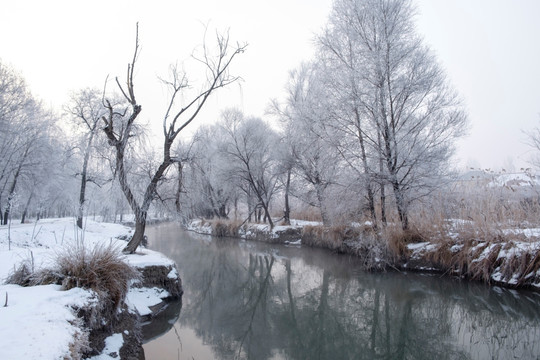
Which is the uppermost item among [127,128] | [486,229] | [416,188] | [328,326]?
[127,128]

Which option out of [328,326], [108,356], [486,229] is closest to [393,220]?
[486,229]

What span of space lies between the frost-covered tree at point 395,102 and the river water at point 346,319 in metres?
3.50

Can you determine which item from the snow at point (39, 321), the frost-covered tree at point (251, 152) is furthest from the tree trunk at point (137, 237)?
the frost-covered tree at point (251, 152)

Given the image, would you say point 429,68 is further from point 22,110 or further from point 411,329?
point 22,110

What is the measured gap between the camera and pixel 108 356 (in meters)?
4.38

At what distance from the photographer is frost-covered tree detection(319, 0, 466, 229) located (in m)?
11.4

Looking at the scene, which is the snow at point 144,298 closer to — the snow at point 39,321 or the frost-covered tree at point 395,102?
the snow at point 39,321

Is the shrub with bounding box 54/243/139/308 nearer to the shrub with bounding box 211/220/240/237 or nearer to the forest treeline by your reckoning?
the forest treeline

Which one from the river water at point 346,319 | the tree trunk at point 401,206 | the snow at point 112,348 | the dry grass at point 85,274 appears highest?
the tree trunk at point 401,206

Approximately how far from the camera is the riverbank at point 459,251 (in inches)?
321

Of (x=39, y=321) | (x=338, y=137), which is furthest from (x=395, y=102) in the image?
(x=39, y=321)

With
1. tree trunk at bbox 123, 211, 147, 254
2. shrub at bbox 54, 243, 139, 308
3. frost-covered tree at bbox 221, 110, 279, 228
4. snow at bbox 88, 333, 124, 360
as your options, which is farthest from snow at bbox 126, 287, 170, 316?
frost-covered tree at bbox 221, 110, 279, 228

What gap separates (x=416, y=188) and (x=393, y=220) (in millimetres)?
1538

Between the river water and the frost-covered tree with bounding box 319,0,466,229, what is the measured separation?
350 cm
